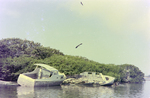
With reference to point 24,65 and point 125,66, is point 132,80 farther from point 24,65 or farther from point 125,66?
point 24,65

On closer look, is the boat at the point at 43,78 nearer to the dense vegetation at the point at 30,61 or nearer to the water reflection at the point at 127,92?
the dense vegetation at the point at 30,61

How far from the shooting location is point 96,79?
36844 mm

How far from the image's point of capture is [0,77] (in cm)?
3150

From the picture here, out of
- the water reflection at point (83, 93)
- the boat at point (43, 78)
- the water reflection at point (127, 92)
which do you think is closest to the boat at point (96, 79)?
the water reflection at point (127, 92)

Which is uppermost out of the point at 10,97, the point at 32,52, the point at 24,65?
the point at 32,52

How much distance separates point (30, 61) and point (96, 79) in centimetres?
1532

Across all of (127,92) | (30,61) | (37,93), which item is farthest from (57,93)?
(30,61)

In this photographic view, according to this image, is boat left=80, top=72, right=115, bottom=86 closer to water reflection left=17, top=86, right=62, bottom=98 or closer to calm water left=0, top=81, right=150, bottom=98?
calm water left=0, top=81, right=150, bottom=98

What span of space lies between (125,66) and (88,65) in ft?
66.4

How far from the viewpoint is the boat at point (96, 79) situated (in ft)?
115

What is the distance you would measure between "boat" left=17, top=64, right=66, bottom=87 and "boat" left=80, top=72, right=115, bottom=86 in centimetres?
877

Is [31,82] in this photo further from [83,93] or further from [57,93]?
[83,93]

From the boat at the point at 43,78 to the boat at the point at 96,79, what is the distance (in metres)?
8.77

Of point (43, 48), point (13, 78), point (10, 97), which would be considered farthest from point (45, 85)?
point (43, 48)
